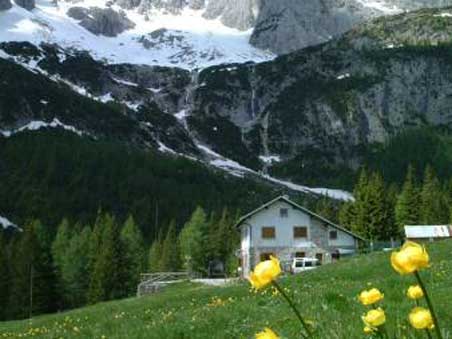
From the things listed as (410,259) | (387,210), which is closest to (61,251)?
(387,210)

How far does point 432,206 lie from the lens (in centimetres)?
10506

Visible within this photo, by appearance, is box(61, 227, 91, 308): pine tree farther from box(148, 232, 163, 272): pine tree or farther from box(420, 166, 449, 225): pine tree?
box(420, 166, 449, 225): pine tree

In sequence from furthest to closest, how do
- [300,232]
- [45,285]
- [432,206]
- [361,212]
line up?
1. [432,206]
2. [361,212]
3. [300,232]
4. [45,285]

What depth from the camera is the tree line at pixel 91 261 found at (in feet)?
273

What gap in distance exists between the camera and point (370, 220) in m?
98.4

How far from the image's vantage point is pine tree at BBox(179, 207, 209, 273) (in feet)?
370

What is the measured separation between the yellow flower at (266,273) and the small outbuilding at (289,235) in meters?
79.4

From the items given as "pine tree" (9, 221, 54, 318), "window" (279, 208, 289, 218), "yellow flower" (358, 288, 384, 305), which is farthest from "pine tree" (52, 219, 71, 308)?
"yellow flower" (358, 288, 384, 305)

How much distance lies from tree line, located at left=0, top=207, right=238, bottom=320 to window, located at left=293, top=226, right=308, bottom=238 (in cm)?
2232

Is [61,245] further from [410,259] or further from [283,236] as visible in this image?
[410,259]

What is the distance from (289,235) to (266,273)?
82.0 m

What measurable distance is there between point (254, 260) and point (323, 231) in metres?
10.7

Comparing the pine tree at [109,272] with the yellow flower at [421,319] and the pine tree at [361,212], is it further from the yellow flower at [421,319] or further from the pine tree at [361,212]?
the yellow flower at [421,319]

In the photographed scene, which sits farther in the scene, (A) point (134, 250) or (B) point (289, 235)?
(A) point (134, 250)
